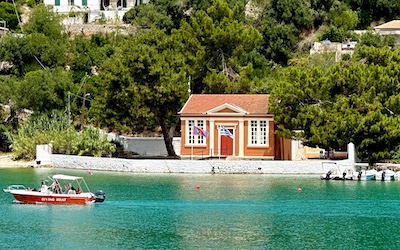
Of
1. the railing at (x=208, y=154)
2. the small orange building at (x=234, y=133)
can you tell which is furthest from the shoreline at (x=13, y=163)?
the railing at (x=208, y=154)

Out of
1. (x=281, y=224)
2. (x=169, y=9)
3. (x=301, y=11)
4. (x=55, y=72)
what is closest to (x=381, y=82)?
(x=281, y=224)

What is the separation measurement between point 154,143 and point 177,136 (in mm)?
6275

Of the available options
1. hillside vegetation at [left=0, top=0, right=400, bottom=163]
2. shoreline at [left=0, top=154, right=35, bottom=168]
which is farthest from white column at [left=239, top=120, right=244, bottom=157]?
shoreline at [left=0, top=154, right=35, bottom=168]

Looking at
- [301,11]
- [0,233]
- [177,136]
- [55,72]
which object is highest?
[301,11]

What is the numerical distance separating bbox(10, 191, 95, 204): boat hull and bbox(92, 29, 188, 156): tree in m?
22.1

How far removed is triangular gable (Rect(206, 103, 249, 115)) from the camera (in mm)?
71250

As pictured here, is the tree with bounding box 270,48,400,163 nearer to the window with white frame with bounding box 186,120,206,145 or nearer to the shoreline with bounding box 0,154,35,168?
the window with white frame with bounding box 186,120,206,145

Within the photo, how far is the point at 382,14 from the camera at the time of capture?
107438 mm

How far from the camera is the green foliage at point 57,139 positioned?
240 feet

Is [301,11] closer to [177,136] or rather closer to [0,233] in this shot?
[177,136]

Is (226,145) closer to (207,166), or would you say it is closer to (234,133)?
(234,133)

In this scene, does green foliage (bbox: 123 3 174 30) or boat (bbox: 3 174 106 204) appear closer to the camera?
boat (bbox: 3 174 106 204)

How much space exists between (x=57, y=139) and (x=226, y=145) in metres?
11.8

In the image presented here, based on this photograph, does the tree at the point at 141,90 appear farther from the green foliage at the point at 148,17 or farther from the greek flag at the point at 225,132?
the green foliage at the point at 148,17
